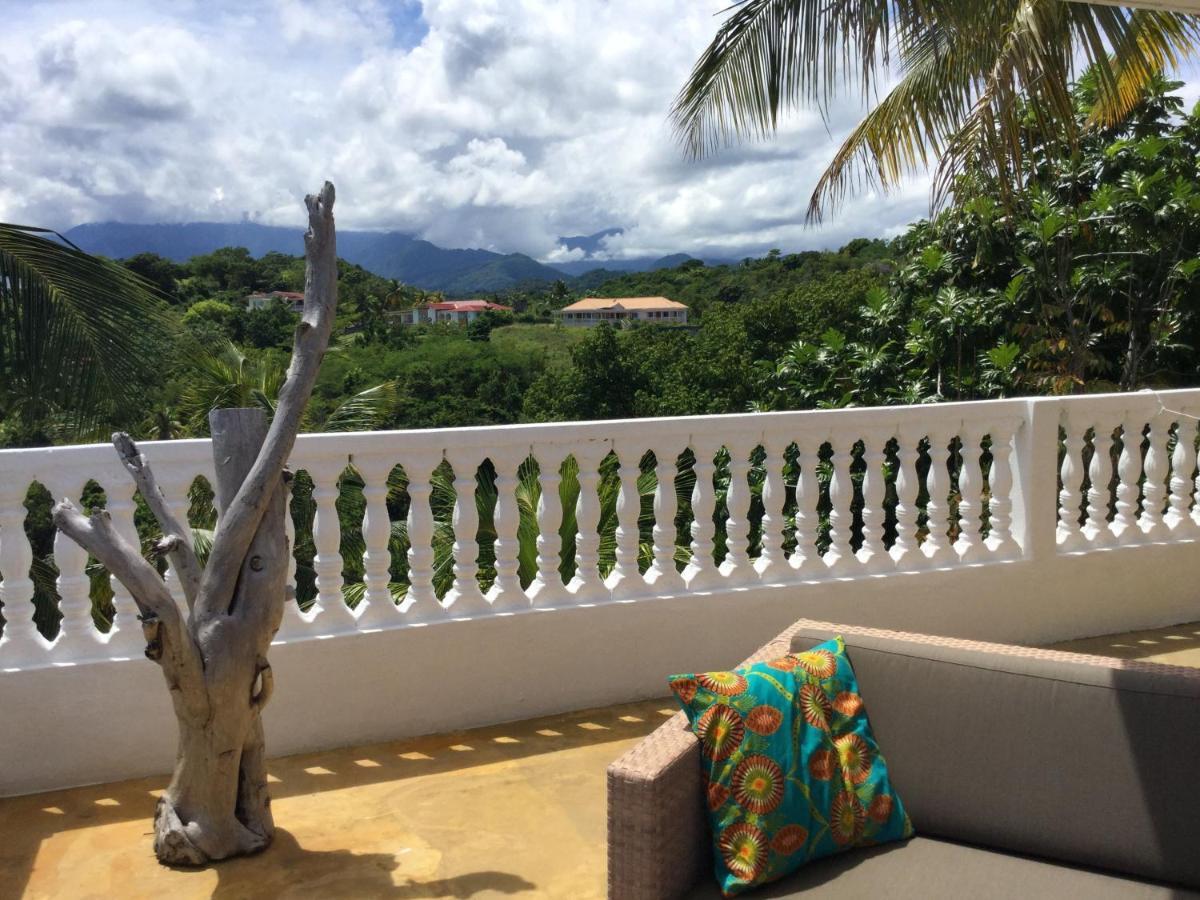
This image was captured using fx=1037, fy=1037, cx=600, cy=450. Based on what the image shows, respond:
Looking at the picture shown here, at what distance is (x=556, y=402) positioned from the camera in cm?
2002

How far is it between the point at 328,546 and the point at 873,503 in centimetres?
245

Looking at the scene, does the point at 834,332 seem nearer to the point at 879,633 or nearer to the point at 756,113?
the point at 756,113

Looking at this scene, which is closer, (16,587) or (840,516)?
(16,587)

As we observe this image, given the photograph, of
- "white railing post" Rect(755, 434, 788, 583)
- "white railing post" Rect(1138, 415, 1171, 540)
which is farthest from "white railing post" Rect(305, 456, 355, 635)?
"white railing post" Rect(1138, 415, 1171, 540)

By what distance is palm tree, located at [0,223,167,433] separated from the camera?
17.3ft

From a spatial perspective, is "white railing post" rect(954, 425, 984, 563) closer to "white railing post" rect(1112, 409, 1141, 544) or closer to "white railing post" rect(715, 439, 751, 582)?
"white railing post" rect(1112, 409, 1141, 544)

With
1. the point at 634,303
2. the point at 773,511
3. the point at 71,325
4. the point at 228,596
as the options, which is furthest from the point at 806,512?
the point at 634,303

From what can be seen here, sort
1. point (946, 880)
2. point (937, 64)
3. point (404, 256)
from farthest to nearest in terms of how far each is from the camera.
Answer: point (404, 256) < point (937, 64) < point (946, 880)

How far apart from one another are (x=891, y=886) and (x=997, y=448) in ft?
10.4

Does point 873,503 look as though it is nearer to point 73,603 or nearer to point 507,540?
point 507,540

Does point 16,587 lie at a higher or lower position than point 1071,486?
lower

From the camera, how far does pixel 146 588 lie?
2.95 metres

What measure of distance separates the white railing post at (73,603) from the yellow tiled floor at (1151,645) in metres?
4.39

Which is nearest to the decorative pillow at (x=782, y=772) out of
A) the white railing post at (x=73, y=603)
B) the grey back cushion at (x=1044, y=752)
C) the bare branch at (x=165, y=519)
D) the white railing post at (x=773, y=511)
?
the grey back cushion at (x=1044, y=752)
